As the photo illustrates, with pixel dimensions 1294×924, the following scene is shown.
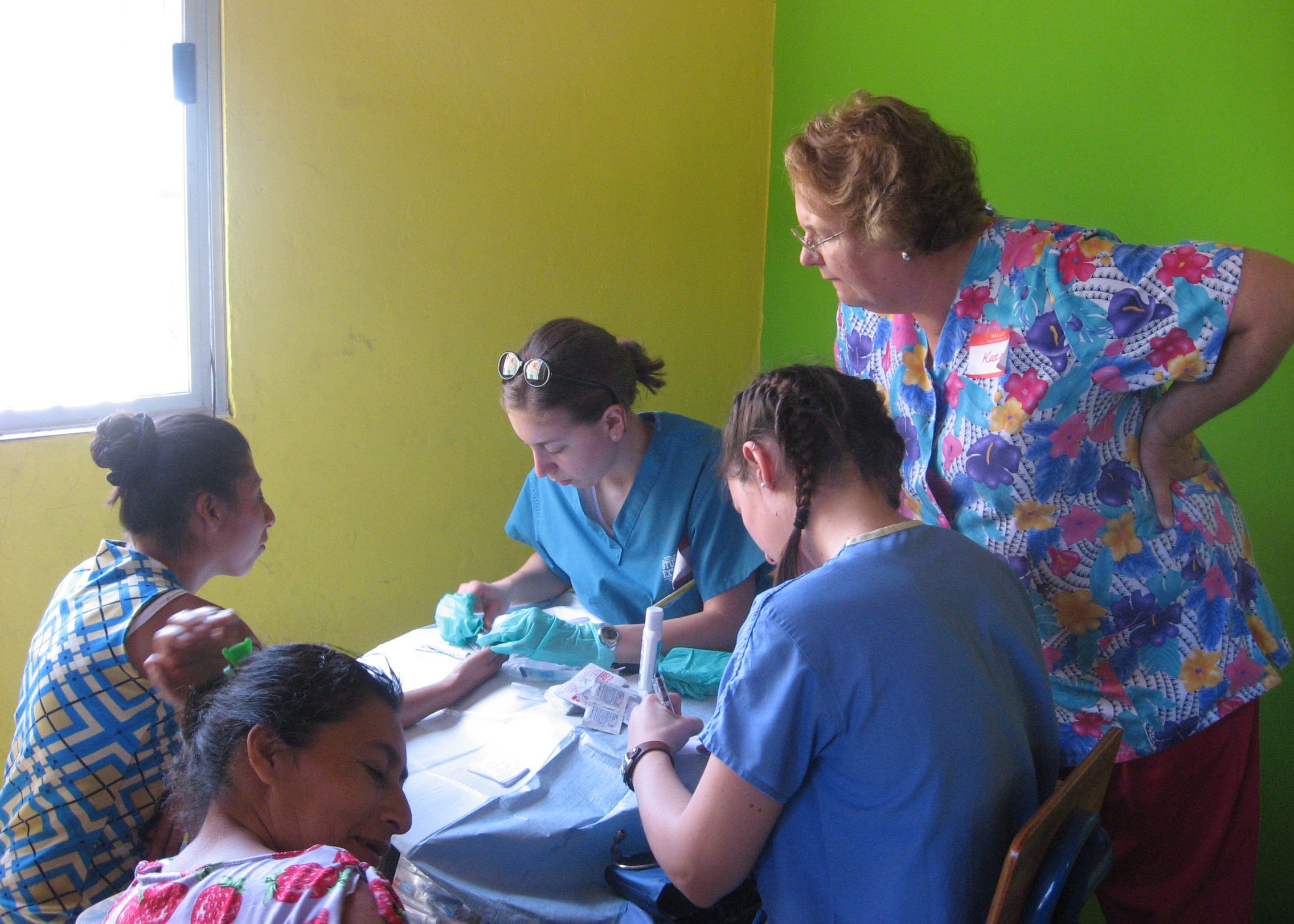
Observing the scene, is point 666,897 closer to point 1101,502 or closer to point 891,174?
point 1101,502

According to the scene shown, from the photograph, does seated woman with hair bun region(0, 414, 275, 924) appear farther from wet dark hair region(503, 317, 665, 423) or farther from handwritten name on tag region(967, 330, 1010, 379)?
handwritten name on tag region(967, 330, 1010, 379)

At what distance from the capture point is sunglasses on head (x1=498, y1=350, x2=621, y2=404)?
5.70 feet

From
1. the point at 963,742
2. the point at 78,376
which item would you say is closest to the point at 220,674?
the point at 963,742

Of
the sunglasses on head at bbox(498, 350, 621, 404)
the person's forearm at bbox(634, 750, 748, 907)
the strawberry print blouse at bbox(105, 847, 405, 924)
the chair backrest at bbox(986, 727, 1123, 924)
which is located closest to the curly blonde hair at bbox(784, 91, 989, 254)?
the sunglasses on head at bbox(498, 350, 621, 404)

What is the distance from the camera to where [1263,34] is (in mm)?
1822

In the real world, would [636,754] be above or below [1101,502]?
below

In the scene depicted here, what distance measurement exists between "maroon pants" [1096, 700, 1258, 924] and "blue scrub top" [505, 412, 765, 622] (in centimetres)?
76

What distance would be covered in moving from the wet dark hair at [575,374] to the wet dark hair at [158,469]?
1.95 feet

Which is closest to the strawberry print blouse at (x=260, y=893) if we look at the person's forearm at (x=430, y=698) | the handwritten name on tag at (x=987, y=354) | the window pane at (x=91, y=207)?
the person's forearm at (x=430, y=698)

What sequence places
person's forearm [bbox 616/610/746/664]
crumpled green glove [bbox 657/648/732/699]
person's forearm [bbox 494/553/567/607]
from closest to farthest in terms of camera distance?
1. crumpled green glove [bbox 657/648/732/699]
2. person's forearm [bbox 616/610/746/664]
3. person's forearm [bbox 494/553/567/607]

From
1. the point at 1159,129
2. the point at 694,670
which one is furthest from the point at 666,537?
the point at 1159,129

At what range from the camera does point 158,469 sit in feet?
4.36

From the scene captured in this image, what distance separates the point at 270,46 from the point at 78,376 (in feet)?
2.84

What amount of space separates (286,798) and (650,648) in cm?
68
